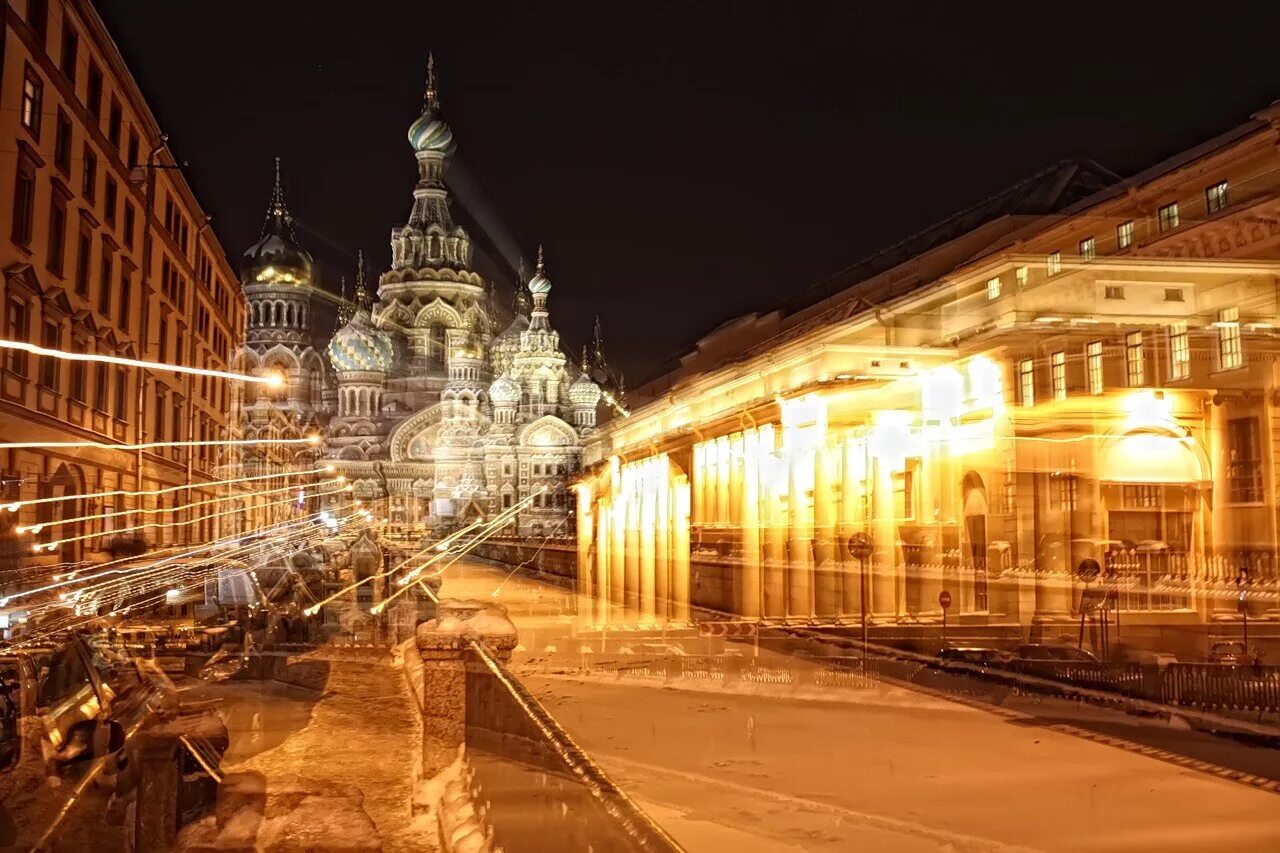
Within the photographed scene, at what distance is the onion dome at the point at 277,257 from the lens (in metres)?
99.7

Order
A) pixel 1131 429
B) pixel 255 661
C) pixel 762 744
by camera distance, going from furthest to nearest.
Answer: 1. pixel 1131 429
2. pixel 255 661
3. pixel 762 744

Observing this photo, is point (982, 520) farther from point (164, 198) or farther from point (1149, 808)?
point (164, 198)

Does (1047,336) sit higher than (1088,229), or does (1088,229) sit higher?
(1088,229)

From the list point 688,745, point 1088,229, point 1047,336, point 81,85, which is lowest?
point 688,745

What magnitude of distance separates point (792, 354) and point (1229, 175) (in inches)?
518

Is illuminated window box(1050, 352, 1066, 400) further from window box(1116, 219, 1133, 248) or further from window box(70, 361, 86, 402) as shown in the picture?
window box(70, 361, 86, 402)

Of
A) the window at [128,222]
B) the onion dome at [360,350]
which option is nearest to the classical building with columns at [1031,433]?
the window at [128,222]

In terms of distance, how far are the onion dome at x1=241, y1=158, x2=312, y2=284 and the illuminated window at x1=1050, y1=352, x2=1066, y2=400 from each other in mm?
86331

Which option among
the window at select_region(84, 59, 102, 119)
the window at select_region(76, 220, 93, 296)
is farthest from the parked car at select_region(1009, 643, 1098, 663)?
the window at select_region(84, 59, 102, 119)

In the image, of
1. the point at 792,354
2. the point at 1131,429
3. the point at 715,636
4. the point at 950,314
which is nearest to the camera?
Result: the point at 715,636

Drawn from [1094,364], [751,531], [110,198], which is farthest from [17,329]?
[1094,364]

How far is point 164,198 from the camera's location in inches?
1304

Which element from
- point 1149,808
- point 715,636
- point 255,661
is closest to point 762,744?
point 1149,808

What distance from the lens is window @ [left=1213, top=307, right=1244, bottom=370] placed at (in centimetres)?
1872
